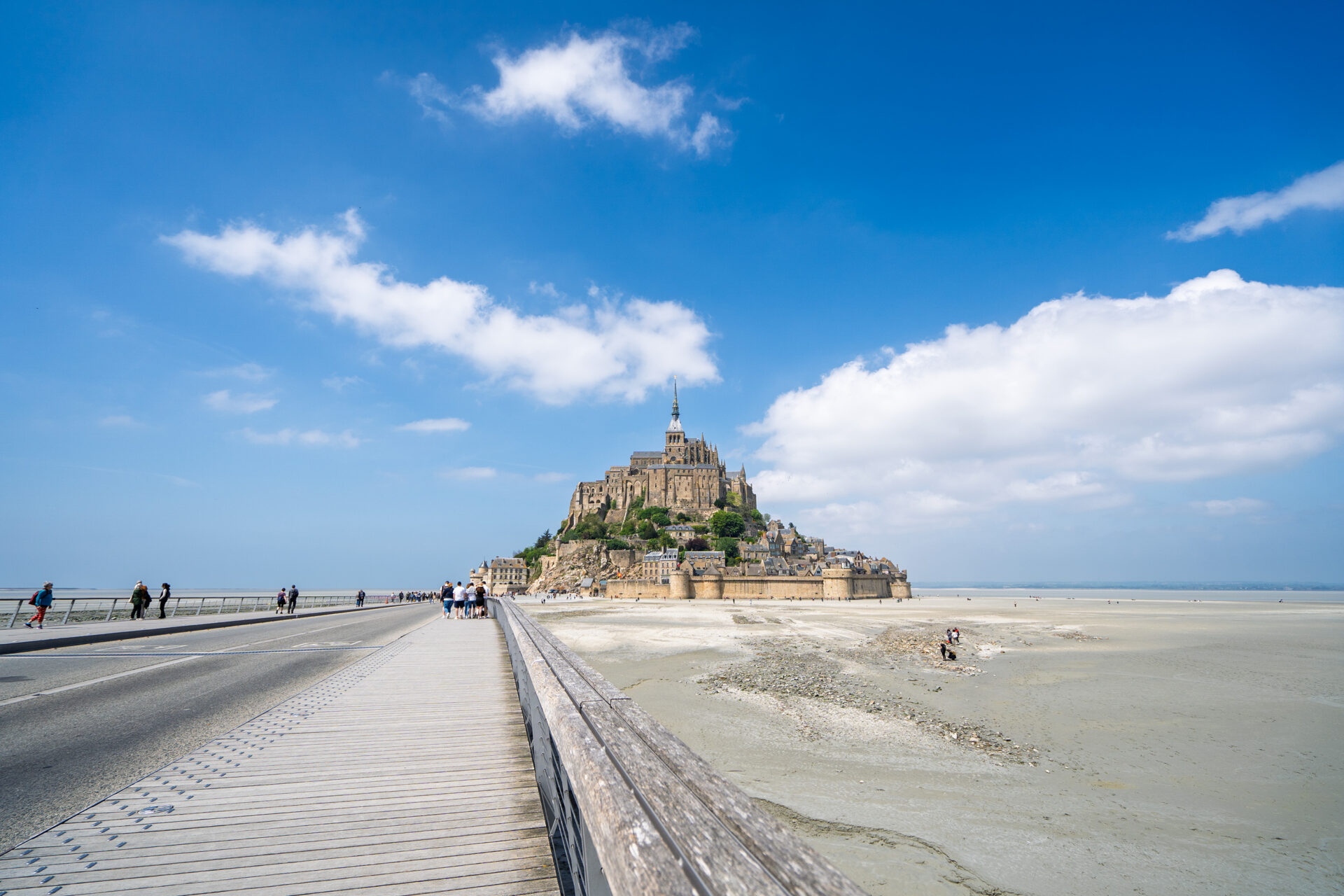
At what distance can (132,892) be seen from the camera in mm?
2506

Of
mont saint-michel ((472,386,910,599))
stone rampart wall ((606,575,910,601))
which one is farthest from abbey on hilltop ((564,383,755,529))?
stone rampart wall ((606,575,910,601))

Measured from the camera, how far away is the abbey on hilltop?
111 meters

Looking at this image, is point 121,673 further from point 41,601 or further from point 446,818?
point 41,601

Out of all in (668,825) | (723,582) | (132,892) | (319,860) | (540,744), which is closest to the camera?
(668,825)

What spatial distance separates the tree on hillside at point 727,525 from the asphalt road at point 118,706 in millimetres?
88478

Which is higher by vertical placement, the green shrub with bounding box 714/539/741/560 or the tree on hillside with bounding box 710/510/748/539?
the tree on hillside with bounding box 710/510/748/539

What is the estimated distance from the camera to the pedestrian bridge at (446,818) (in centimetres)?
142

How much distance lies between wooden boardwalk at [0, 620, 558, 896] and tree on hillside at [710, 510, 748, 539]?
96.2m

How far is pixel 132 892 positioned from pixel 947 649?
75.3ft

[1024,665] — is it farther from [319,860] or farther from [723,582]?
[723,582]

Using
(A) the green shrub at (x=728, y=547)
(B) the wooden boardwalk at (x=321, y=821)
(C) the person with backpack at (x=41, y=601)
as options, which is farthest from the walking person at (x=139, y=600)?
(A) the green shrub at (x=728, y=547)

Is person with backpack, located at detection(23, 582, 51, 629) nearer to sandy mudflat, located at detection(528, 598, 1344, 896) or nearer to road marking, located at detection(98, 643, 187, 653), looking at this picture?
road marking, located at detection(98, 643, 187, 653)

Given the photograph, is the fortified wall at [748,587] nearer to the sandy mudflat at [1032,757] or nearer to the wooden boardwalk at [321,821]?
the sandy mudflat at [1032,757]

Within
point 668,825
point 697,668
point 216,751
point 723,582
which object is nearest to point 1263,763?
point 697,668
